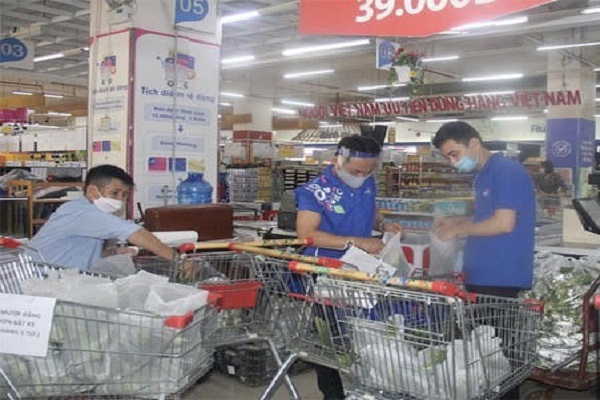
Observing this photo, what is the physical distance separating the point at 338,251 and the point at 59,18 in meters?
13.2

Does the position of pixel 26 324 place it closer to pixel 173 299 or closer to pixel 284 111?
pixel 173 299

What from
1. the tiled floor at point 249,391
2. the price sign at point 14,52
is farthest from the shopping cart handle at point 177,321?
the price sign at point 14,52

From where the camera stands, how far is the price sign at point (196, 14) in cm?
632

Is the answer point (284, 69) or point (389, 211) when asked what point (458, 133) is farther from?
point (284, 69)

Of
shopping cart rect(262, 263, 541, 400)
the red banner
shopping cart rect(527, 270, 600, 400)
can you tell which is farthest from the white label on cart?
the red banner

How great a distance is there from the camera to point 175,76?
6.44 meters

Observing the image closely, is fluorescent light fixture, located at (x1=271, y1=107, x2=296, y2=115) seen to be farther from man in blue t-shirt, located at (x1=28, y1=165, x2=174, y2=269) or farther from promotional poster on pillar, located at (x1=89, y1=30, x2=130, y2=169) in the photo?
man in blue t-shirt, located at (x1=28, y1=165, x2=174, y2=269)

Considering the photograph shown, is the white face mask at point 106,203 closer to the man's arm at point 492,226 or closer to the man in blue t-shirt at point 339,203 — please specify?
the man in blue t-shirt at point 339,203

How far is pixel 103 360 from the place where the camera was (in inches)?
83.9

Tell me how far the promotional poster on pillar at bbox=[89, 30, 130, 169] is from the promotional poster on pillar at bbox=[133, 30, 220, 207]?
5.1 inches

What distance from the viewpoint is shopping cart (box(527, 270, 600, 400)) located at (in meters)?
3.23

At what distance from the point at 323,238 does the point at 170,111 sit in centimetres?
367

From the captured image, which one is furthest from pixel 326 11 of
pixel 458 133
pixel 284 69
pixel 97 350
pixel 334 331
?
pixel 284 69

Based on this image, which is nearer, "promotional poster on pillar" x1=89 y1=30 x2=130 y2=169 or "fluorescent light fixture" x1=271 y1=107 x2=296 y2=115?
"promotional poster on pillar" x1=89 y1=30 x2=130 y2=169
